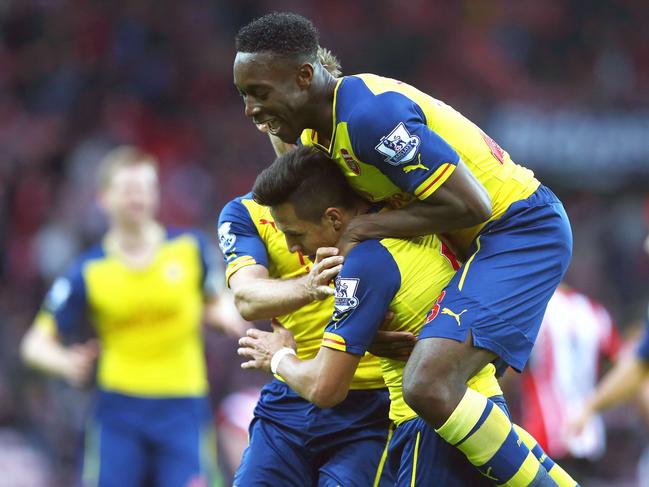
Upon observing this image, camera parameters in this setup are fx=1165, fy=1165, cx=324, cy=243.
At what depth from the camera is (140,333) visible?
7.23m

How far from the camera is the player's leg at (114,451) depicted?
6.65 meters

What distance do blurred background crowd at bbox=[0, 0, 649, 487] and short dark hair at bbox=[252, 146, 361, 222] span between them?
8.17m

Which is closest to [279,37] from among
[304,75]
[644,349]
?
[304,75]

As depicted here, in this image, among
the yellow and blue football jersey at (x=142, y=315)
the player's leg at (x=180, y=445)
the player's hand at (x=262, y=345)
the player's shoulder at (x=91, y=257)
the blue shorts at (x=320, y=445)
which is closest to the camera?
the player's hand at (x=262, y=345)

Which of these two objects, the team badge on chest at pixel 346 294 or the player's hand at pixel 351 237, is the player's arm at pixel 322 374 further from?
the player's hand at pixel 351 237

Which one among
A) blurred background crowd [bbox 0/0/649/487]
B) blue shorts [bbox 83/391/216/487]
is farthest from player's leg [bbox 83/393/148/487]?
blurred background crowd [bbox 0/0/649/487]

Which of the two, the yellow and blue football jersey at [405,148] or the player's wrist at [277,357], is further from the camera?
the player's wrist at [277,357]

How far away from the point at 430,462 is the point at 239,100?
11.9 m

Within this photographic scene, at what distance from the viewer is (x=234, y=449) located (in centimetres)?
836

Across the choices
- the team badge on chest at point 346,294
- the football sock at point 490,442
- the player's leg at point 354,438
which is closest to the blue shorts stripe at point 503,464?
the football sock at point 490,442

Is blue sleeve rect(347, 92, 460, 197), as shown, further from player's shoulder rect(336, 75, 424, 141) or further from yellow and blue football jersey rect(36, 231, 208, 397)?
yellow and blue football jersey rect(36, 231, 208, 397)

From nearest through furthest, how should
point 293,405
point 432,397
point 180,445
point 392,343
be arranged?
point 432,397 < point 392,343 < point 293,405 < point 180,445

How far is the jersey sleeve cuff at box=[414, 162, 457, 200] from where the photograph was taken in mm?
4062

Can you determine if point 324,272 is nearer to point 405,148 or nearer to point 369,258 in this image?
point 369,258
